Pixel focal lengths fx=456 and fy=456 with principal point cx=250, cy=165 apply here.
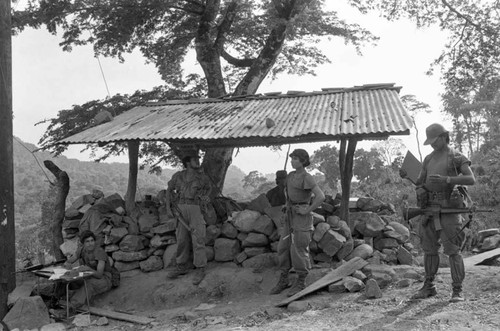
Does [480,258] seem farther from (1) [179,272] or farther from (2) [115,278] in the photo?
(2) [115,278]

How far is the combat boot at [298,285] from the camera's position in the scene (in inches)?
241

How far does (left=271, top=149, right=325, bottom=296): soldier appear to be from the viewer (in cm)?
609

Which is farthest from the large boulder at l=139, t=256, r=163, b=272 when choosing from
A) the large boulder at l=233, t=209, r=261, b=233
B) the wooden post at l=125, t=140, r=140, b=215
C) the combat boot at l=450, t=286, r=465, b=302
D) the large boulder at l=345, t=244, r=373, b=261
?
the combat boot at l=450, t=286, r=465, b=302

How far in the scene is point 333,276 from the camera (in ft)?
20.2

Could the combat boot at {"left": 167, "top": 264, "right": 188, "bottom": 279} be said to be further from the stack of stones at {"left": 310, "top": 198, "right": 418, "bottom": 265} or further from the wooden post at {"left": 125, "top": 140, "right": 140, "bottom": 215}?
the stack of stones at {"left": 310, "top": 198, "right": 418, "bottom": 265}

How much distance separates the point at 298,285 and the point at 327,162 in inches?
810

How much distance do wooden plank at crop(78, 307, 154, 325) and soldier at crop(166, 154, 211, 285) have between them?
1.05 meters

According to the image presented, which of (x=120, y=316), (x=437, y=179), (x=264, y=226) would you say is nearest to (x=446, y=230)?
(x=437, y=179)

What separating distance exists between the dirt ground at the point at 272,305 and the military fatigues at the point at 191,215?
1.15 ft

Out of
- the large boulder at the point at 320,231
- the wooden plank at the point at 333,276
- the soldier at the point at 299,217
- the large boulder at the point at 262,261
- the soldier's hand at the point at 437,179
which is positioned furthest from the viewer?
the large boulder at the point at 262,261

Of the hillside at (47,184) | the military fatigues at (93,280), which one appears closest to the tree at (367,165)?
the hillside at (47,184)

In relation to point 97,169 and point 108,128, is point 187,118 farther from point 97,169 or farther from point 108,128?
point 97,169

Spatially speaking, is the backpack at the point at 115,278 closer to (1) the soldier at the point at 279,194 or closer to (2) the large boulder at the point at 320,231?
(1) the soldier at the point at 279,194

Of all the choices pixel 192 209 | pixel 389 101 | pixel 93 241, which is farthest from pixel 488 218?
pixel 93 241
